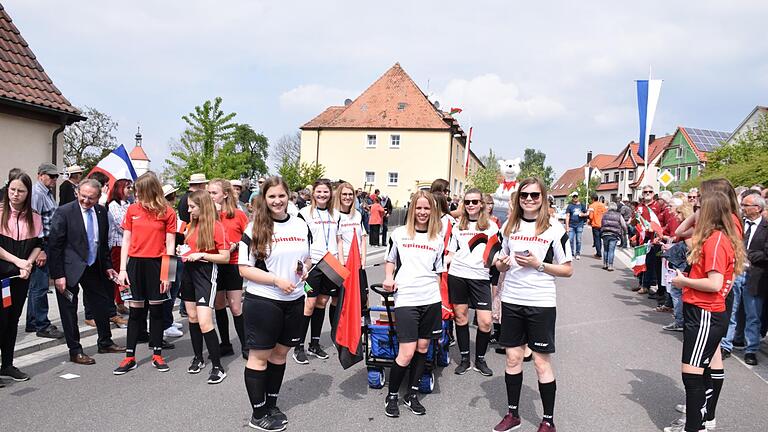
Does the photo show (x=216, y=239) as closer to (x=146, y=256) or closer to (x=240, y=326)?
(x=146, y=256)

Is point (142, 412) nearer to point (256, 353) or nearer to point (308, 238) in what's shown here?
point (256, 353)

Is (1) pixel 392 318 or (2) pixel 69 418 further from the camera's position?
(1) pixel 392 318

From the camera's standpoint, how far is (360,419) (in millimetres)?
4398

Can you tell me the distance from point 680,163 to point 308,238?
6482 cm

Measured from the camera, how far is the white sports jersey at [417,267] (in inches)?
175

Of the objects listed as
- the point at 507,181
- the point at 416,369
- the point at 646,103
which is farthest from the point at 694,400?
the point at 646,103

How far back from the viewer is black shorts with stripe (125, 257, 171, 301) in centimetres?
569

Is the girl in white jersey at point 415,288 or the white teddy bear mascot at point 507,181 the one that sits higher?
the white teddy bear mascot at point 507,181

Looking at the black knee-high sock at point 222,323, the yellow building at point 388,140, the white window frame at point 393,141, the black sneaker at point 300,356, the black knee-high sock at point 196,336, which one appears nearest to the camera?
the black knee-high sock at point 196,336

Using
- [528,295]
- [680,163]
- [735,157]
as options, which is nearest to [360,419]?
[528,295]

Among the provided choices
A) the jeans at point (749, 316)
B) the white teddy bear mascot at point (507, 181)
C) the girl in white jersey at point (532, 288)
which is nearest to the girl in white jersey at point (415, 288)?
the girl in white jersey at point (532, 288)

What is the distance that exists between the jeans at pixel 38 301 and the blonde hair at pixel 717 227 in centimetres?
689

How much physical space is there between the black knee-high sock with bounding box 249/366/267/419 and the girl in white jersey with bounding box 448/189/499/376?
89.7 inches

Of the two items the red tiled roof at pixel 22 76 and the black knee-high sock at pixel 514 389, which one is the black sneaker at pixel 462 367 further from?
the red tiled roof at pixel 22 76
